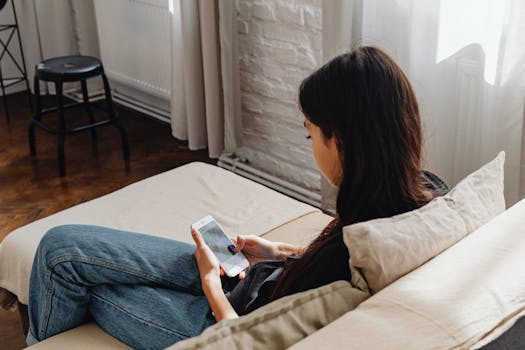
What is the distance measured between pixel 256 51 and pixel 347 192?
1.94m

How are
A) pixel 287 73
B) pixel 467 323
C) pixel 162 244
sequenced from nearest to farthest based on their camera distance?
pixel 467 323
pixel 162 244
pixel 287 73

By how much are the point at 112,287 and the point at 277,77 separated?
5.54ft

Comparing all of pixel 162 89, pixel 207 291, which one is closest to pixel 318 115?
pixel 207 291

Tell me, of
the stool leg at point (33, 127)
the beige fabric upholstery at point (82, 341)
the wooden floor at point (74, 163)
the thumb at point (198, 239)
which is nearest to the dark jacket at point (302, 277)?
the thumb at point (198, 239)

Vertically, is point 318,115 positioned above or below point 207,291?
above

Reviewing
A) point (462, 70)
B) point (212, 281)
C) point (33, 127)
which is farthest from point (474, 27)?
point (33, 127)

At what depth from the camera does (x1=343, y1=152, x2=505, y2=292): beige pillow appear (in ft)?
3.88

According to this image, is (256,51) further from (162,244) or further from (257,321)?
(257,321)

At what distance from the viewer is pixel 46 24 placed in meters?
4.24

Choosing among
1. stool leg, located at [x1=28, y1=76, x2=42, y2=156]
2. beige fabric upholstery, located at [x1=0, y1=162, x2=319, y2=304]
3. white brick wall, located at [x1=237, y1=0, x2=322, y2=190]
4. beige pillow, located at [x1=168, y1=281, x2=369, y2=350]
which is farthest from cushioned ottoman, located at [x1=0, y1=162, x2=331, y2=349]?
stool leg, located at [x1=28, y1=76, x2=42, y2=156]

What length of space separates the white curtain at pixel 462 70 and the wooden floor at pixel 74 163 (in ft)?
4.23

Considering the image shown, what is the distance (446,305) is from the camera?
1.04 metres

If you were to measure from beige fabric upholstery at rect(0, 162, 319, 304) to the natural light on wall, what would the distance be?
68cm

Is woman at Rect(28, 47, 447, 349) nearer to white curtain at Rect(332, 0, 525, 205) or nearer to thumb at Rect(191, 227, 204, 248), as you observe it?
thumb at Rect(191, 227, 204, 248)
